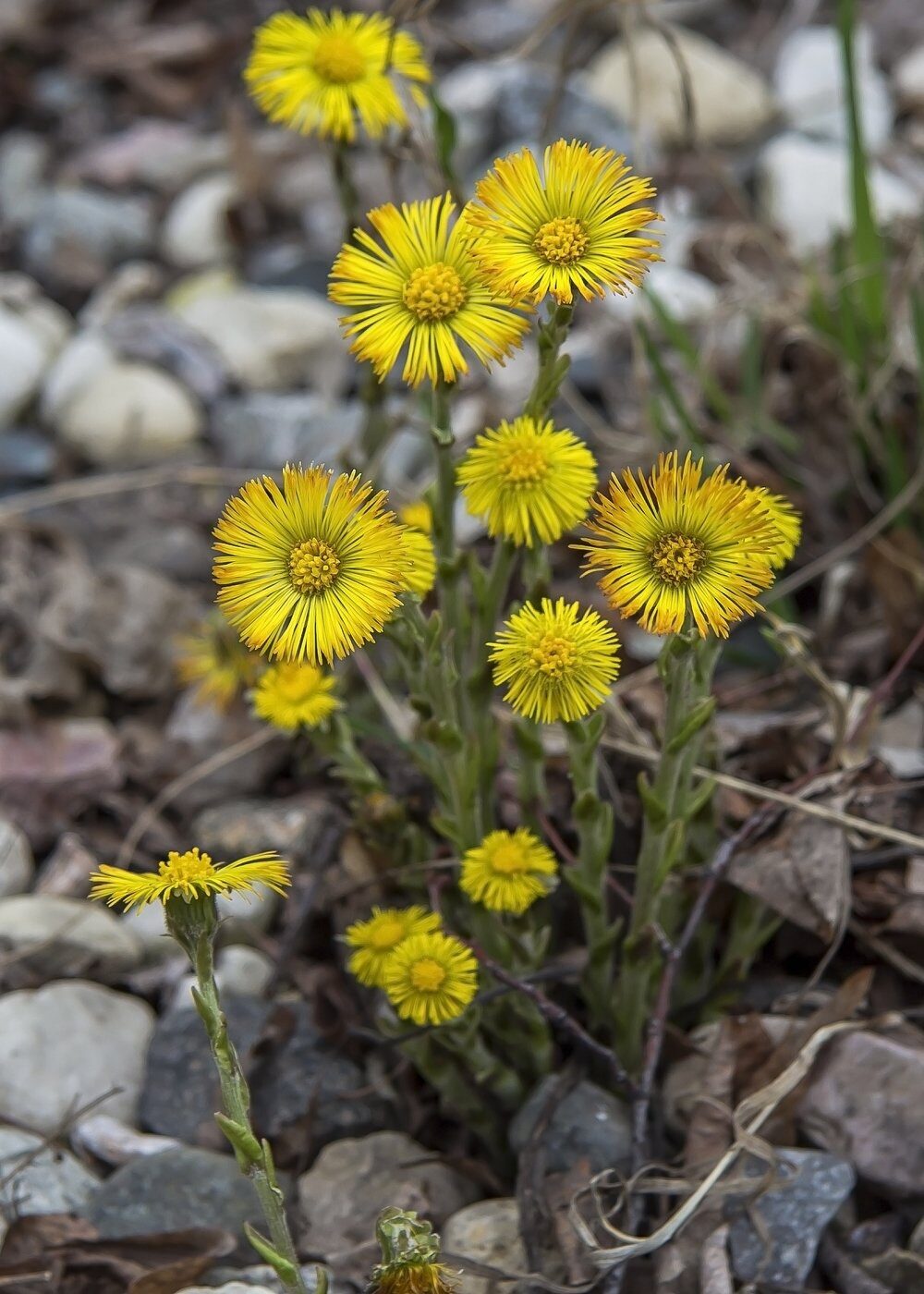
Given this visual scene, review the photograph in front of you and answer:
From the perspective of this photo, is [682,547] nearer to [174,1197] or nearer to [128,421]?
[174,1197]

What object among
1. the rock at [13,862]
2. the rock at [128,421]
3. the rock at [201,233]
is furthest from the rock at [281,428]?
the rock at [13,862]

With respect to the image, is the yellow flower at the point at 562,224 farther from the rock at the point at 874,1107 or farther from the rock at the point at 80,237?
the rock at the point at 80,237

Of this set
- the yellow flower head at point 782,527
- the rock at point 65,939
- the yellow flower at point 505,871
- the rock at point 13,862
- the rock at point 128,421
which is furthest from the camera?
the rock at point 128,421

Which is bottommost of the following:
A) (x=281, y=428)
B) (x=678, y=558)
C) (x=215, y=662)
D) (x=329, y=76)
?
(x=215, y=662)

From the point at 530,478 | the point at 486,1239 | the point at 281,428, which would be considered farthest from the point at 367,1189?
the point at 281,428

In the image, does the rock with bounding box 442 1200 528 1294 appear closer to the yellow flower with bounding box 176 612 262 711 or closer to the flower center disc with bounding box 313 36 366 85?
the yellow flower with bounding box 176 612 262 711

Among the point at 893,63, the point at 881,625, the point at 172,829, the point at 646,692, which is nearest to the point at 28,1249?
the point at 172,829

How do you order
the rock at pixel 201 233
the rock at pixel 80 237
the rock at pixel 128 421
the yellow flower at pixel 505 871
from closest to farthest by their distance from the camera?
the yellow flower at pixel 505 871 < the rock at pixel 128 421 < the rock at pixel 80 237 < the rock at pixel 201 233
